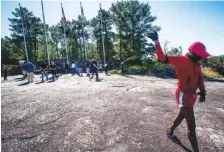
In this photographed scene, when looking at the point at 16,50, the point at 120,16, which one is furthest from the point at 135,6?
the point at 16,50

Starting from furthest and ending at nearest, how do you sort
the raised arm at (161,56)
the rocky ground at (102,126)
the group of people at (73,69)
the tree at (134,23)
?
the tree at (134,23) < the group of people at (73,69) < the rocky ground at (102,126) < the raised arm at (161,56)

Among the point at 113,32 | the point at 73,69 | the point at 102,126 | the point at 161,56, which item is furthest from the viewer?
the point at 113,32

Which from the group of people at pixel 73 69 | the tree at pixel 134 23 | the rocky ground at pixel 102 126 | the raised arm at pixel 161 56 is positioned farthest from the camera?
the tree at pixel 134 23

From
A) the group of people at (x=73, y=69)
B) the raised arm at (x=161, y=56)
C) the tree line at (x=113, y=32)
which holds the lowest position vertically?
the group of people at (x=73, y=69)

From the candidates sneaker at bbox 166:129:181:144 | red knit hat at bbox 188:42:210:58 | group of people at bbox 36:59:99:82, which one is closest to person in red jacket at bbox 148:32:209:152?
red knit hat at bbox 188:42:210:58

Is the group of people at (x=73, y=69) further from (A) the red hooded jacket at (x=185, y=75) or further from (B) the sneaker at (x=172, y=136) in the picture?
(A) the red hooded jacket at (x=185, y=75)

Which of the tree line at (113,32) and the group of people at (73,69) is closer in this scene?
the group of people at (73,69)

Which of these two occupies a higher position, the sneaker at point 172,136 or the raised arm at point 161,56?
the raised arm at point 161,56

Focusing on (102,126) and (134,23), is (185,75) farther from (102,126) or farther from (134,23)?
(134,23)

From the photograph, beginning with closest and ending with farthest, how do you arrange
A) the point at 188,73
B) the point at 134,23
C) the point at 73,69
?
the point at 188,73, the point at 73,69, the point at 134,23

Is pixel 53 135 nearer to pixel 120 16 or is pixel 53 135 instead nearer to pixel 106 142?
pixel 106 142

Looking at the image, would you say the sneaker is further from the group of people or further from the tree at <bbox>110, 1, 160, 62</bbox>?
the tree at <bbox>110, 1, 160, 62</bbox>

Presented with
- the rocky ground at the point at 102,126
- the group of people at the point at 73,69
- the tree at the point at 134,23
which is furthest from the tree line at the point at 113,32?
the rocky ground at the point at 102,126

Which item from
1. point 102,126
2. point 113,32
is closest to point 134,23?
point 113,32
